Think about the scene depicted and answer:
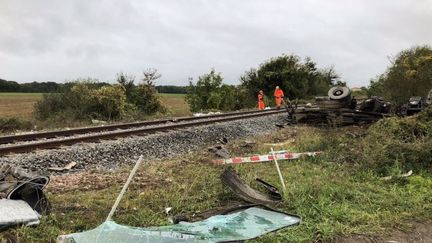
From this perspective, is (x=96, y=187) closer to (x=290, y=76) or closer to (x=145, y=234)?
(x=145, y=234)

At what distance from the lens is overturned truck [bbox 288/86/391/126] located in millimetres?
18266

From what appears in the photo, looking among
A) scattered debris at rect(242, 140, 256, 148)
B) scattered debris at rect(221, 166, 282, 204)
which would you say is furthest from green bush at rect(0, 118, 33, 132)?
scattered debris at rect(221, 166, 282, 204)

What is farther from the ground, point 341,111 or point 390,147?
point 341,111

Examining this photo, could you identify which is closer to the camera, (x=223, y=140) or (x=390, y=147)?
(x=390, y=147)

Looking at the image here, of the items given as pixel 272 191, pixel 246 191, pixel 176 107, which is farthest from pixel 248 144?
pixel 176 107

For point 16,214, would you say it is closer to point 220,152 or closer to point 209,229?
point 209,229

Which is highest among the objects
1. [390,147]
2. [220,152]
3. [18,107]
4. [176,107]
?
[390,147]

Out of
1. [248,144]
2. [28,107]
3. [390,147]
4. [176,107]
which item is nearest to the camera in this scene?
[390,147]

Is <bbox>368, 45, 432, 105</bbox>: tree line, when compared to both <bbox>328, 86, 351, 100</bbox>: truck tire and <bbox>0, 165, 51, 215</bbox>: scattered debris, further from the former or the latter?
<bbox>0, 165, 51, 215</bbox>: scattered debris

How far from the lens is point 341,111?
1827 centimetres

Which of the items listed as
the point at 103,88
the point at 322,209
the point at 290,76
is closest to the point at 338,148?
the point at 322,209

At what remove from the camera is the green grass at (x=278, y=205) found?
5.55 meters

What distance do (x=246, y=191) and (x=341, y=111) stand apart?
1222 cm

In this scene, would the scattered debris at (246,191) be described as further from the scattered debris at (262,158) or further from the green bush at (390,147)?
the green bush at (390,147)
